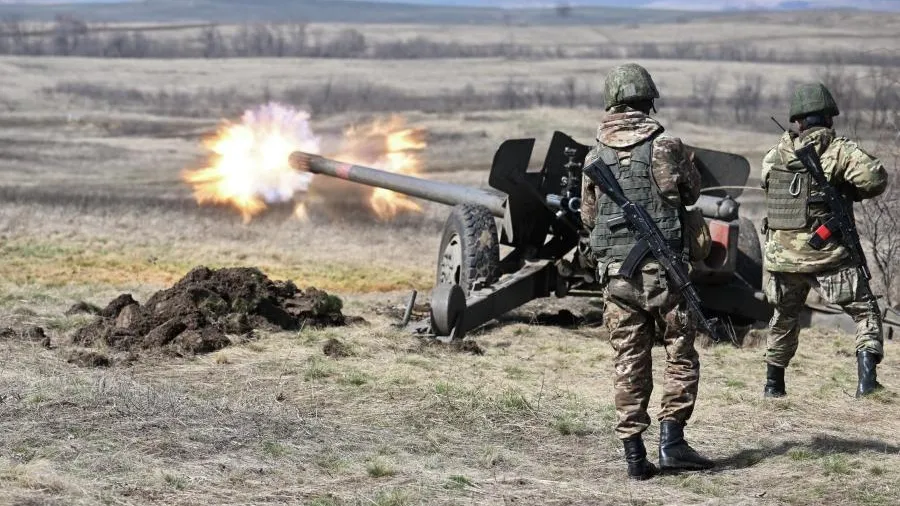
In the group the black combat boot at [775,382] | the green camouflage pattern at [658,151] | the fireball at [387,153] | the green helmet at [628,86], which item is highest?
the green helmet at [628,86]

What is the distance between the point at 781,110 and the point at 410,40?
75033 mm

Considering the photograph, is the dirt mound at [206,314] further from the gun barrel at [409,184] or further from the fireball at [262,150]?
the fireball at [262,150]

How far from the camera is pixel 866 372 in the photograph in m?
9.07

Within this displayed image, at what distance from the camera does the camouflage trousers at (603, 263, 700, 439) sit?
23.1ft

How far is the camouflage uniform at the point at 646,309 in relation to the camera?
6977mm

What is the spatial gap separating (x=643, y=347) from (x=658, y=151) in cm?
100

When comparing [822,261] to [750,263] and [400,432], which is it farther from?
[750,263]

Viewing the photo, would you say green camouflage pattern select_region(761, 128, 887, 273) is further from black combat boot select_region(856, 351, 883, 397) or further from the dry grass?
the dry grass

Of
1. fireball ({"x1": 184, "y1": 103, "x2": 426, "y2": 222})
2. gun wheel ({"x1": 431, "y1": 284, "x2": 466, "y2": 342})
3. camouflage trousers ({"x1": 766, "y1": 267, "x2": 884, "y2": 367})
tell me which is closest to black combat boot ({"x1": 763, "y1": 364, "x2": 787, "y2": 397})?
camouflage trousers ({"x1": 766, "y1": 267, "x2": 884, "y2": 367})

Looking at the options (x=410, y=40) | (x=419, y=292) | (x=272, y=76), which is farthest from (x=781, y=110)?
(x=410, y=40)

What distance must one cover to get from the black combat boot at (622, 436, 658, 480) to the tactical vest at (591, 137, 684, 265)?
91 cm

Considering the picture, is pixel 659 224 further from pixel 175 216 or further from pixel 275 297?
pixel 175 216

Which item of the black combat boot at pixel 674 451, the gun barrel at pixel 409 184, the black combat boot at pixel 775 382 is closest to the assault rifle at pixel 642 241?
the black combat boot at pixel 674 451

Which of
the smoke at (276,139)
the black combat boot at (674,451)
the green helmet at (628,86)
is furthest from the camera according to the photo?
the smoke at (276,139)
